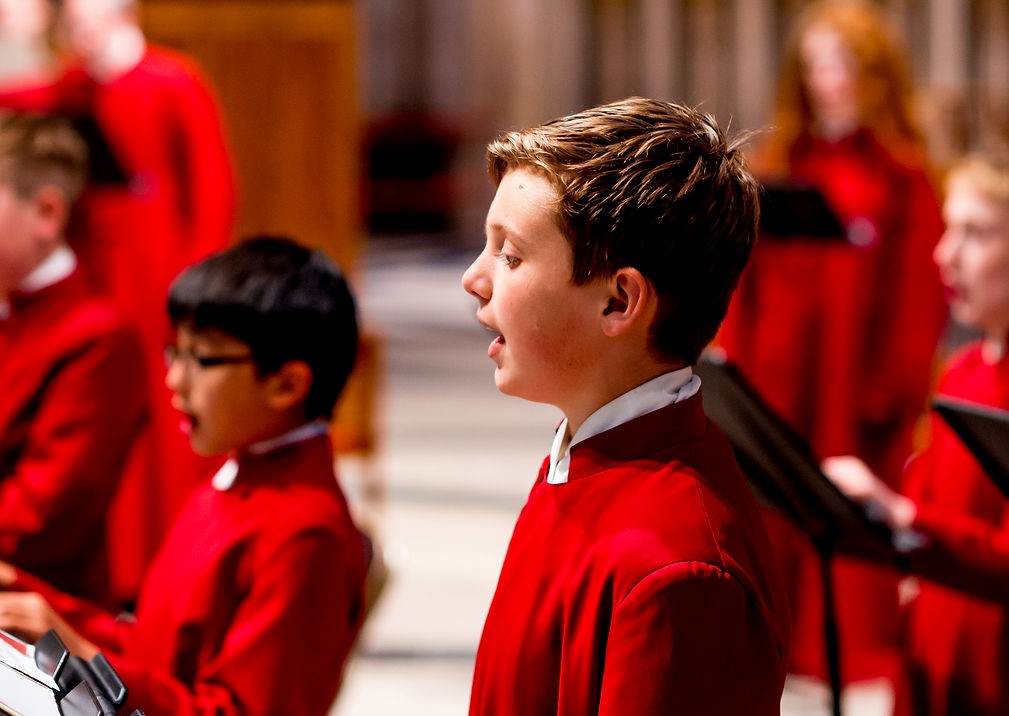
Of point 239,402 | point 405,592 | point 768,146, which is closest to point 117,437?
point 239,402

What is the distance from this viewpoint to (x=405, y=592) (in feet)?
13.8

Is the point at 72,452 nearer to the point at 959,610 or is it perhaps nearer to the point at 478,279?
the point at 478,279

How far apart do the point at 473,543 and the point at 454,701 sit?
52.5 inches

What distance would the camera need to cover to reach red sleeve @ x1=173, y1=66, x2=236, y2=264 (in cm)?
398

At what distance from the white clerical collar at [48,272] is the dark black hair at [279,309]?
0.76 metres

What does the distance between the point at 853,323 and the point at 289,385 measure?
7.18 feet

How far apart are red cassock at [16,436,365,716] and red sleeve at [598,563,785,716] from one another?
1.83 feet

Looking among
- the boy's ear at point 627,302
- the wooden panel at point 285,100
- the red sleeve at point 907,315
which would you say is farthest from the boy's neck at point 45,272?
the wooden panel at point 285,100

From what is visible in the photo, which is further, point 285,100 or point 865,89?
point 285,100

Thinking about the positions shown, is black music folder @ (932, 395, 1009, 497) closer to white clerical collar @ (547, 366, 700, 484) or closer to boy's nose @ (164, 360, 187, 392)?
white clerical collar @ (547, 366, 700, 484)

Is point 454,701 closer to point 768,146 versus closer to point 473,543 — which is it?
point 473,543

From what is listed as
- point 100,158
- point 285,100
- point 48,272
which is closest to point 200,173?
point 100,158

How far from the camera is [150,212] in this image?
3.96 m

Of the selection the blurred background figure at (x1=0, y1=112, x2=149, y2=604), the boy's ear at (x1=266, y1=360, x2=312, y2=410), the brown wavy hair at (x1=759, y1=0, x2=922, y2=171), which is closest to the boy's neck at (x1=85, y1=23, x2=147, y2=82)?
the blurred background figure at (x1=0, y1=112, x2=149, y2=604)
